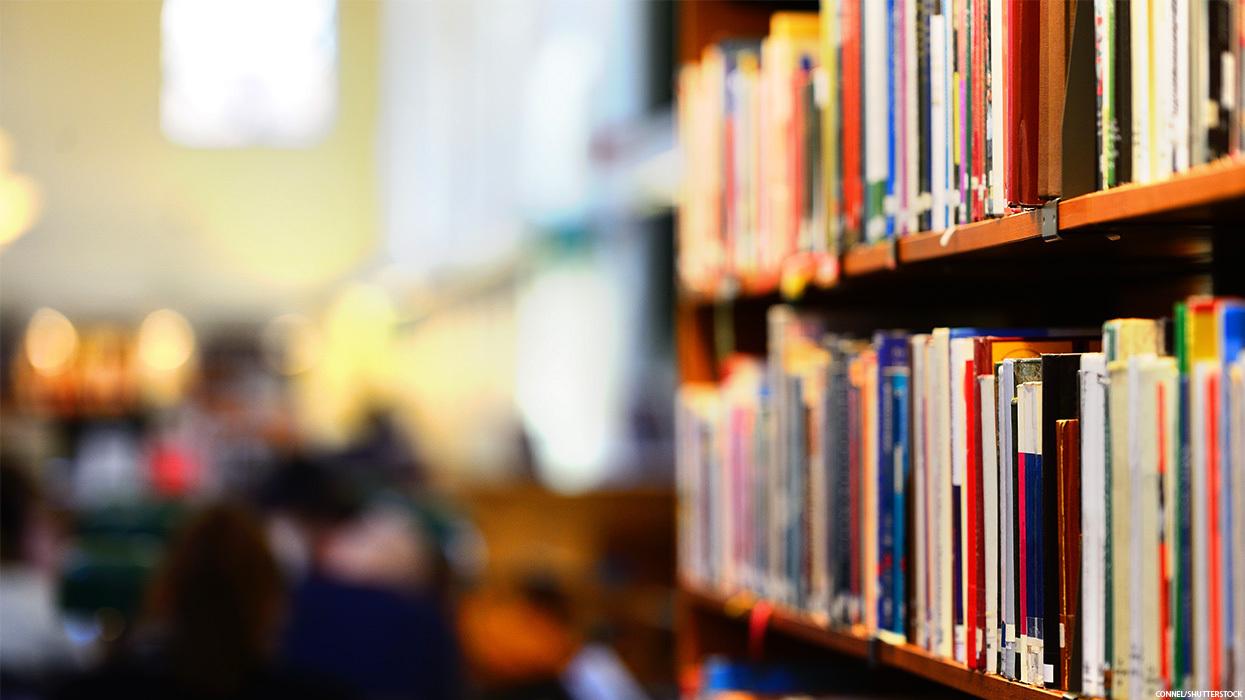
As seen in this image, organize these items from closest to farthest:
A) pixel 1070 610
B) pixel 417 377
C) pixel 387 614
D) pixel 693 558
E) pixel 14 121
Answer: pixel 1070 610 → pixel 693 558 → pixel 387 614 → pixel 14 121 → pixel 417 377

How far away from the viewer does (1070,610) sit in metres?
1.27

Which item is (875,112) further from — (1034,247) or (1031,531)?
(1031,531)

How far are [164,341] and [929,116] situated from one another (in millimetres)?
16596

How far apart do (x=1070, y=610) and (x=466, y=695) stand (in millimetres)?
3102

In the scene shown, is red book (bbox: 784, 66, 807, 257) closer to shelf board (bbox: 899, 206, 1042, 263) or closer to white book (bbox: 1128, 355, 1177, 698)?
shelf board (bbox: 899, 206, 1042, 263)

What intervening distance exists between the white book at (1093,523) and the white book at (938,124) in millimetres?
346

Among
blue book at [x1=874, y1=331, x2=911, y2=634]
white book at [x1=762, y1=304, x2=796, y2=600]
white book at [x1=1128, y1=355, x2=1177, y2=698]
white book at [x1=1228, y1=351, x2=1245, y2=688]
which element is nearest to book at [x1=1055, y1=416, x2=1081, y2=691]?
white book at [x1=1128, y1=355, x2=1177, y2=698]

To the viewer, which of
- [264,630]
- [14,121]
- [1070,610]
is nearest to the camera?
[1070,610]

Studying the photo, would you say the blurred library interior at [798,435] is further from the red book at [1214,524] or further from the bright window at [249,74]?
the bright window at [249,74]

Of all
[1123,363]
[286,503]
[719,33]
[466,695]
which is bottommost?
[466,695]

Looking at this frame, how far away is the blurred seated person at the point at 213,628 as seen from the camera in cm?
272

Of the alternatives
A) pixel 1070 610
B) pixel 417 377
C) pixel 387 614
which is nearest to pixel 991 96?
pixel 1070 610

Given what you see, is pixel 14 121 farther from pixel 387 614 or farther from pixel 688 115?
pixel 688 115

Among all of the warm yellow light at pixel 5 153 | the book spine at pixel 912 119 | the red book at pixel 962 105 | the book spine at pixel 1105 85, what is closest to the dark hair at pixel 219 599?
the book spine at pixel 912 119
